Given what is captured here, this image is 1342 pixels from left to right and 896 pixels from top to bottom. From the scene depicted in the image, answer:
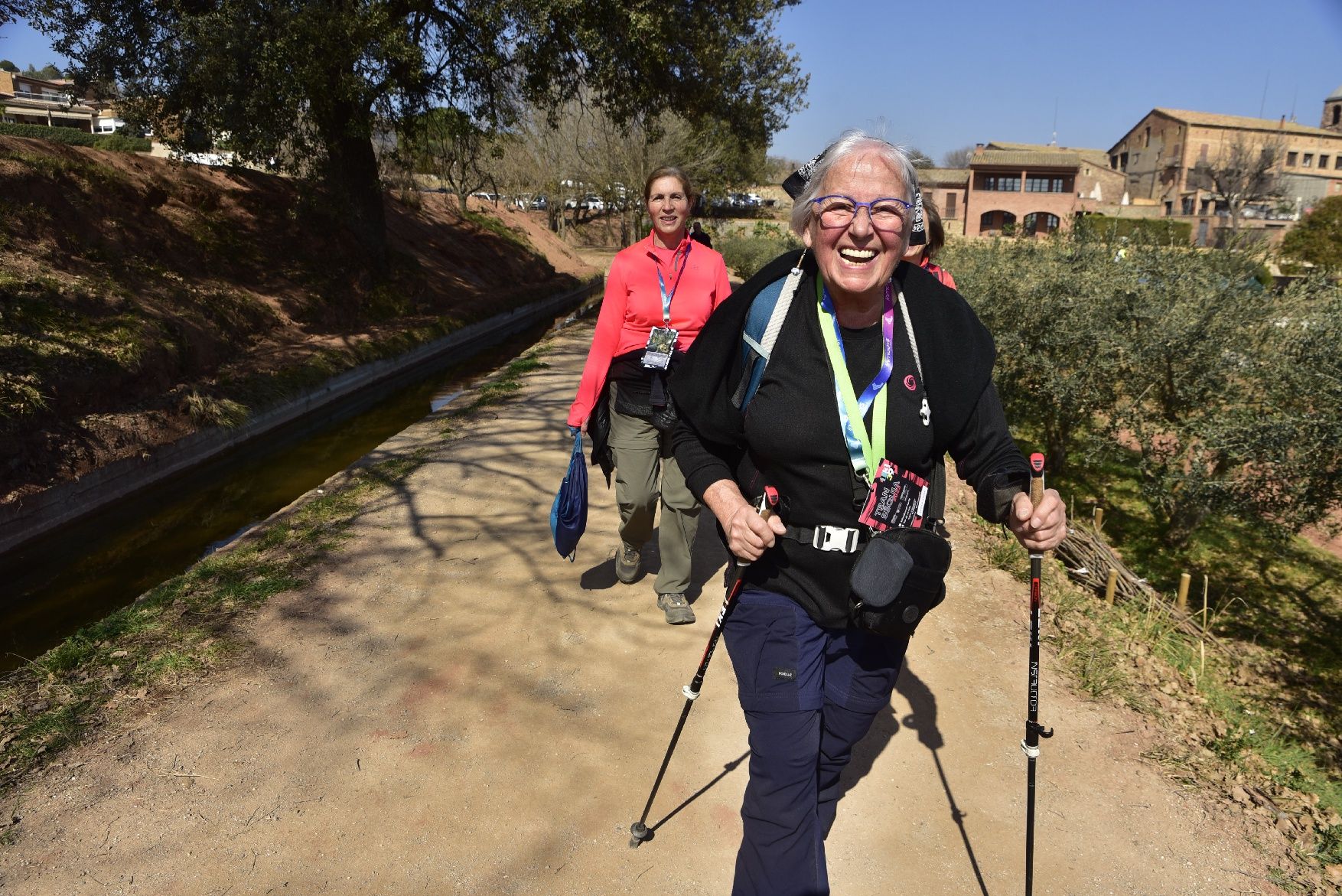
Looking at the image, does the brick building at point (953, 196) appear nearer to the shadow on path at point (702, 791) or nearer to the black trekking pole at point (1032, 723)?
the shadow on path at point (702, 791)

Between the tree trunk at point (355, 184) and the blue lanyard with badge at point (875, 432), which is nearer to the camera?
the blue lanyard with badge at point (875, 432)

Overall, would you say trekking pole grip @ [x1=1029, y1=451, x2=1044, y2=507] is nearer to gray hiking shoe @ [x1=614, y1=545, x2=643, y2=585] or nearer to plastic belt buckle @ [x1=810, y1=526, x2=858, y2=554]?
plastic belt buckle @ [x1=810, y1=526, x2=858, y2=554]

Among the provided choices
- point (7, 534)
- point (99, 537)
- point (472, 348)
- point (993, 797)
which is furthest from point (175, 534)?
point (472, 348)

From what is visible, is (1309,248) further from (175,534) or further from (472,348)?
(175,534)

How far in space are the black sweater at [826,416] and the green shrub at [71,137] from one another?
645 inches

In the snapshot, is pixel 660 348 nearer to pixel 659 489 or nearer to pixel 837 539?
pixel 659 489

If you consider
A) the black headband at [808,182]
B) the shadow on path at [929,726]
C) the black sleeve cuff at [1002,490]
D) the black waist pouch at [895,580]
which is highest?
the black headband at [808,182]

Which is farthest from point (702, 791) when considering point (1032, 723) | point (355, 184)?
point (355, 184)

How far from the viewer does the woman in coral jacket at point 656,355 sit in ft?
13.9

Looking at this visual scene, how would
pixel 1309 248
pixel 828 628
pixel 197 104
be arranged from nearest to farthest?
pixel 828 628, pixel 197 104, pixel 1309 248

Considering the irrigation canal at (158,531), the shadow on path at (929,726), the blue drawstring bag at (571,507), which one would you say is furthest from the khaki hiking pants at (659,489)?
the irrigation canal at (158,531)

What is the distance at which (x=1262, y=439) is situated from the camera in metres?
6.85

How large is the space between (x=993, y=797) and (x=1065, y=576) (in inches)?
128

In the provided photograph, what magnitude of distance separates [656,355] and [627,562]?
140 centimetres
